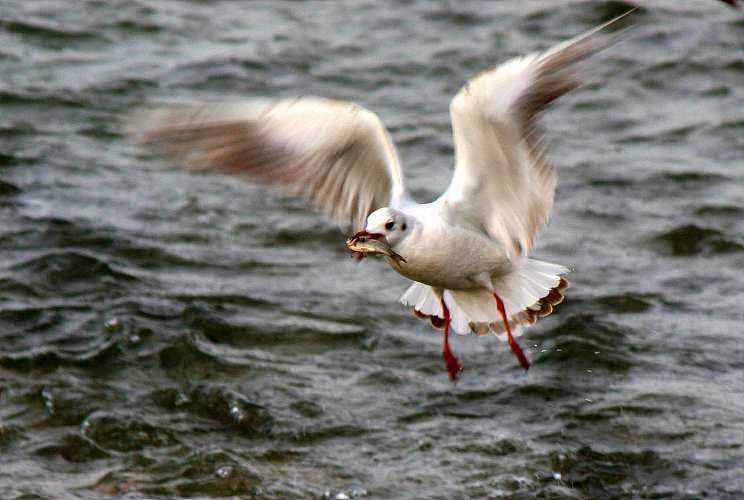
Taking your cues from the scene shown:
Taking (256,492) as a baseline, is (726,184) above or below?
above

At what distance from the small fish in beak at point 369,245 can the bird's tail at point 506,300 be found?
959mm

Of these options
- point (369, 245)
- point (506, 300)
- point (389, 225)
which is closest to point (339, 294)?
point (506, 300)

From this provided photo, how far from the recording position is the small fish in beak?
518 cm

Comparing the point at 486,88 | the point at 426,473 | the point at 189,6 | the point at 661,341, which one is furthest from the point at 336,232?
the point at 189,6

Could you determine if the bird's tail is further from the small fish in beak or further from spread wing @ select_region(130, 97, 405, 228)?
the small fish in beak

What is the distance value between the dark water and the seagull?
0.73m

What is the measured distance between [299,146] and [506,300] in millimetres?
1214

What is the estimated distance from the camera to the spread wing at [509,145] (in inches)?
207

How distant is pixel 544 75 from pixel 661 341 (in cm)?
253

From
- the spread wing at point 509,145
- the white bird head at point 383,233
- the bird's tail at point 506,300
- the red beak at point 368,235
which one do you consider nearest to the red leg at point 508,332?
the bird's tail at point 506,300

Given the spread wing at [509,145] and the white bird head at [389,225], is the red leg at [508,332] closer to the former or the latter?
the spread wing at [509,145]

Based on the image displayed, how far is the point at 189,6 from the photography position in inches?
497

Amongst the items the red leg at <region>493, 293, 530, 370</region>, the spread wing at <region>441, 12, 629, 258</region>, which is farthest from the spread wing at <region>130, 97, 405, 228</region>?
the red leg at <region>493, 293, 530, 370</region>

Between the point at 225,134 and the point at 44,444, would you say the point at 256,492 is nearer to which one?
the point at 44,444
